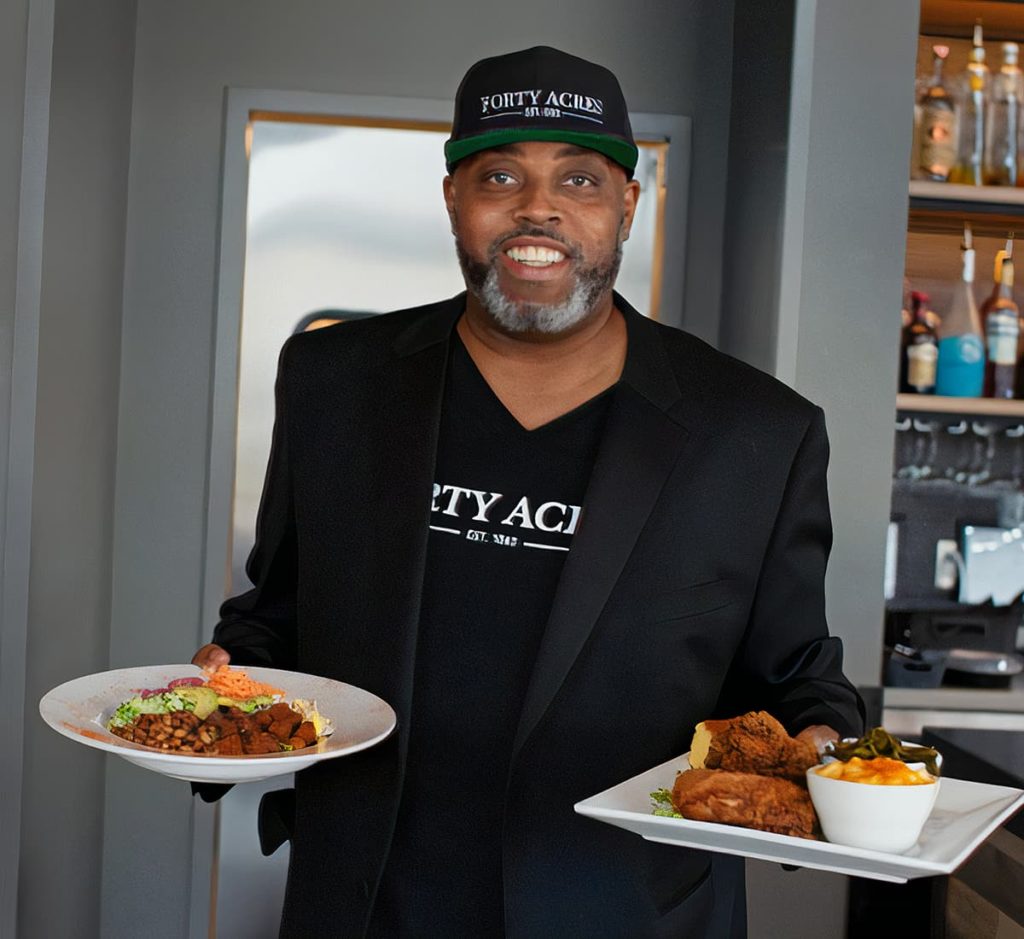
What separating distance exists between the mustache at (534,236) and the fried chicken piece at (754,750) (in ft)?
2.00

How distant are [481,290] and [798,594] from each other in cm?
56

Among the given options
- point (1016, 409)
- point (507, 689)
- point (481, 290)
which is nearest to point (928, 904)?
point (1016, 409)

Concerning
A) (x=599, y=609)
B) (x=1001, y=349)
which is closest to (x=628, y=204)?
(x=599, y=609)

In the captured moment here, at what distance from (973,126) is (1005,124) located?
0.08 meters

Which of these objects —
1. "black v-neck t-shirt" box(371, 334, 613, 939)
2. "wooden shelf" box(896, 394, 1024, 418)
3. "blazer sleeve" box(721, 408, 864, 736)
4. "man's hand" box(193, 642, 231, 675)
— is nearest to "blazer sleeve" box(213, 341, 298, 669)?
"man's hand" box(193, 642, 231, 675)

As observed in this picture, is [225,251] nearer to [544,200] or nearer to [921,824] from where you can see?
[544,200]

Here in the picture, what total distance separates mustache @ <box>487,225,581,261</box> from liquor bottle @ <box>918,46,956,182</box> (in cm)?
143

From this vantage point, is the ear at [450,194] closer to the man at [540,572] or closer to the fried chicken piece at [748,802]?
the man at [540,572]

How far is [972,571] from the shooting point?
2889 millimetres

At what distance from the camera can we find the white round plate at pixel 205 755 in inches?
49.3

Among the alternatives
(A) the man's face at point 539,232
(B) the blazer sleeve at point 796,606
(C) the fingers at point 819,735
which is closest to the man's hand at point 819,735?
(C) the fingers at point 819,735

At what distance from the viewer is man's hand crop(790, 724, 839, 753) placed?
1.43 m

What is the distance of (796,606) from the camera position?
1.65 metres

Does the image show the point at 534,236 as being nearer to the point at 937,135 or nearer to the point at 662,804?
the point at 662,804
